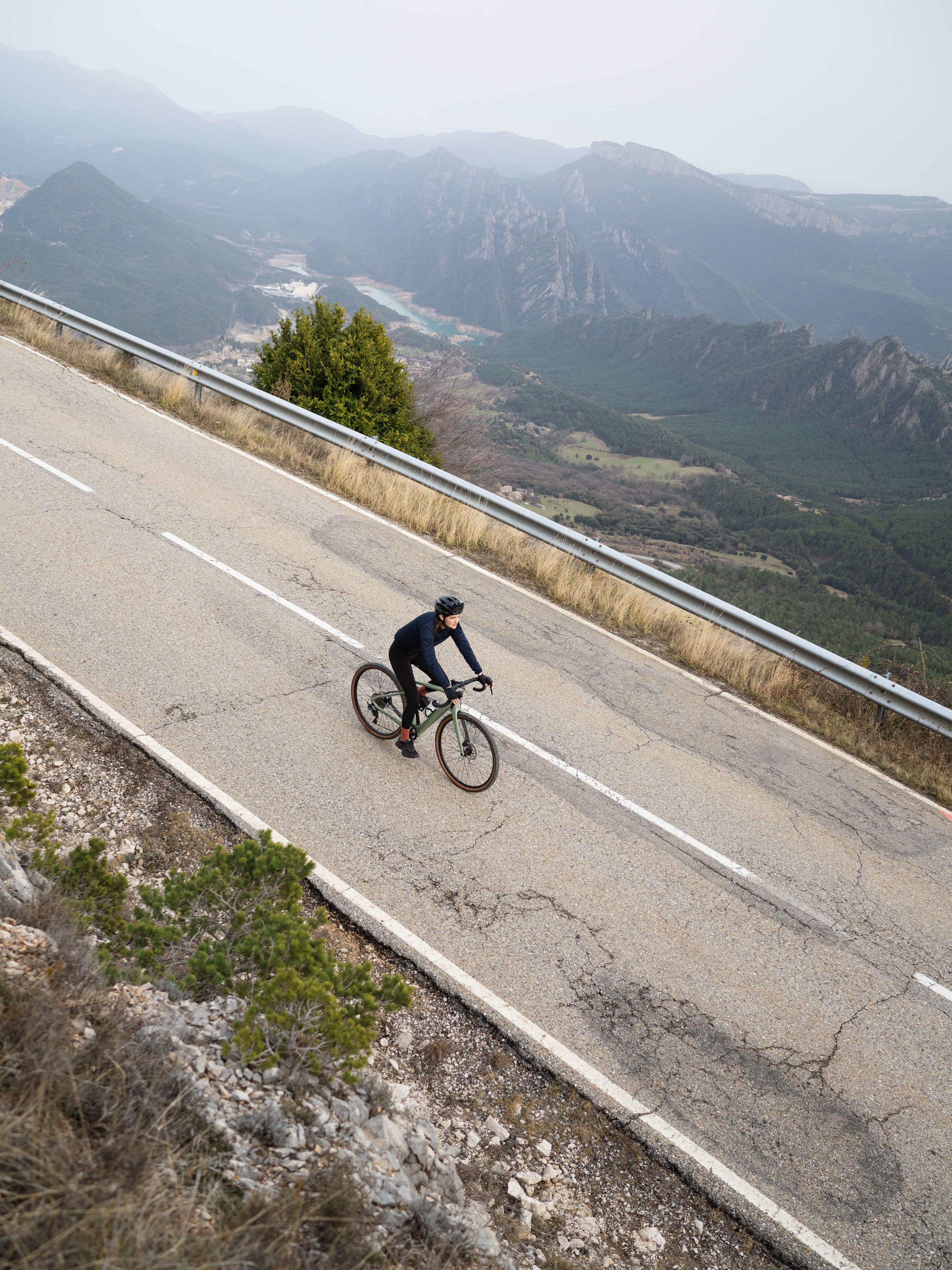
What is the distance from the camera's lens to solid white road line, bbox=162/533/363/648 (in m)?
8.02

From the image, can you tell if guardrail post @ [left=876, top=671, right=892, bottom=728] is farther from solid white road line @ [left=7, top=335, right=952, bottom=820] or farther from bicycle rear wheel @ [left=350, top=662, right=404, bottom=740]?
bicycle rear wheel @ [left=350, top=662, right=404, bottom=740]

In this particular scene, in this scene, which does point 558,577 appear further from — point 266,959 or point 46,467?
point 266,959

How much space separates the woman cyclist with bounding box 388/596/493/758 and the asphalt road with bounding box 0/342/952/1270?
0.54 m

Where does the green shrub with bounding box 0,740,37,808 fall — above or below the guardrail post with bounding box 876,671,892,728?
below

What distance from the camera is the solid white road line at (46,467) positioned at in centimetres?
956

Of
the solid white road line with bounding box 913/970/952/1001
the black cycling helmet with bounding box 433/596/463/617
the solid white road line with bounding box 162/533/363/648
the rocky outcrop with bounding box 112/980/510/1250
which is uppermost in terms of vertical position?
the black cycling helmet with bounding box 433/596/463/617

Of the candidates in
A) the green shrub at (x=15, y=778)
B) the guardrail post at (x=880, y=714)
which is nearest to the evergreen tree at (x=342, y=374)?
the guardrail post at (x=880, y=714)

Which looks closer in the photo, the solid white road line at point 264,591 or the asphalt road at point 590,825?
the asphalt road at point 590,825

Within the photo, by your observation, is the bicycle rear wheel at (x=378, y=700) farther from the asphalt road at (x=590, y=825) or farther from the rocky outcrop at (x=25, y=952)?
the rocky outcrop at (x=25, y=952)

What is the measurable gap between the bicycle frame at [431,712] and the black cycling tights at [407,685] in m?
0.05

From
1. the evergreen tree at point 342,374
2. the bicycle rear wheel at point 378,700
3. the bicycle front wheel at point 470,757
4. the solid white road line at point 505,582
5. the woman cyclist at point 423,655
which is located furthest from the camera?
the evergreen tree at point 342,374

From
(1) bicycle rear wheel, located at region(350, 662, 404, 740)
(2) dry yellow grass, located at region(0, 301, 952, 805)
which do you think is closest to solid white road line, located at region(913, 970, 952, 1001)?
(2) dry yellow grass, located at region(0, 301, 952, 805)

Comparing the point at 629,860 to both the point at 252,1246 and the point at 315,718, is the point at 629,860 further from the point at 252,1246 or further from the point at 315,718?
the point at 252,1246

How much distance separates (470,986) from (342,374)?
1298 cm
